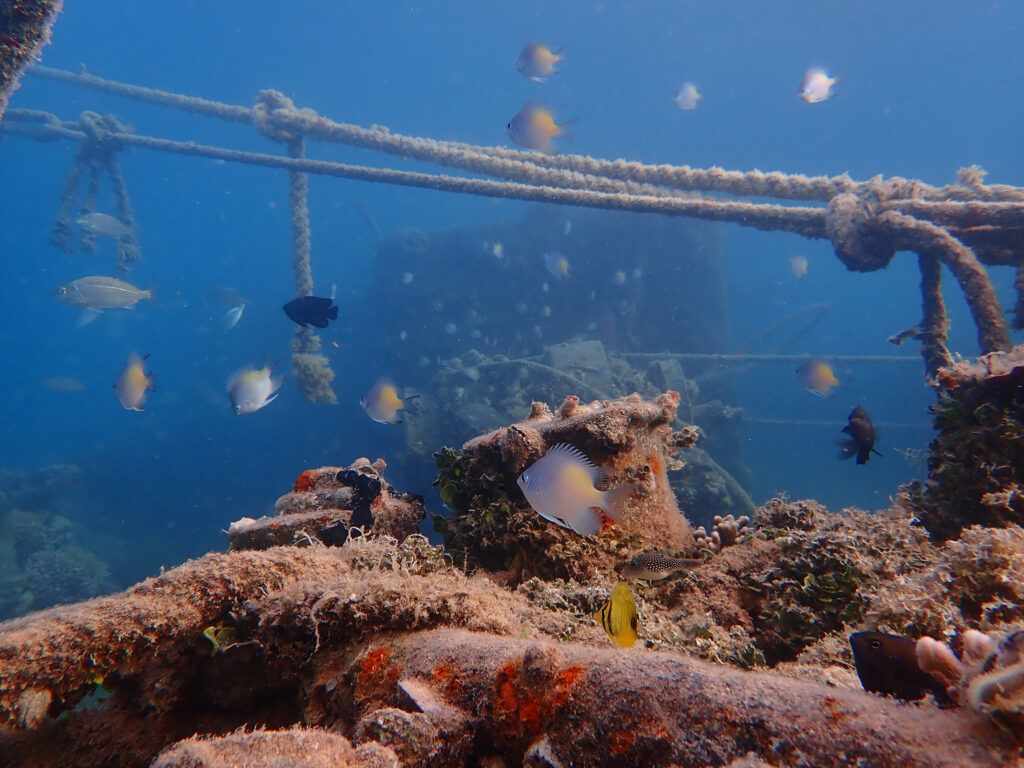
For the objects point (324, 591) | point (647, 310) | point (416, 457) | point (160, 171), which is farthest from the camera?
point (160, 171)

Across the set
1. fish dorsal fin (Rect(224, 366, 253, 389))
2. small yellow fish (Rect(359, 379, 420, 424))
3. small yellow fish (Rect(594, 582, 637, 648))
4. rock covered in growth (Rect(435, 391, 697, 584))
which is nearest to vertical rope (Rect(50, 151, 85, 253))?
fish dorsal fin (Rect(224, 366, 253, 389))

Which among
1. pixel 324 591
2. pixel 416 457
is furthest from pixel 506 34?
pixel 324 591

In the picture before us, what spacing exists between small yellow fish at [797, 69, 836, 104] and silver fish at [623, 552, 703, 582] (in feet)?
35.0

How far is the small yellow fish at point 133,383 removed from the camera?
5.88 meters

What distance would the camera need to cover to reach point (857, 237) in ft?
19.1

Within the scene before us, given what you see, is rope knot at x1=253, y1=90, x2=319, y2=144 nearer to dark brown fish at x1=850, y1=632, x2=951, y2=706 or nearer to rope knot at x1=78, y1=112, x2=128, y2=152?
rope knot at x1=78, y1=112, x2=128, y2=152

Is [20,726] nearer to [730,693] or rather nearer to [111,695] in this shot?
[111,695]

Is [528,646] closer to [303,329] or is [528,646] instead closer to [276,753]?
[276,753]

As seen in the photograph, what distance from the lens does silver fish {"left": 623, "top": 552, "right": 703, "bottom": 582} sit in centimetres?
248

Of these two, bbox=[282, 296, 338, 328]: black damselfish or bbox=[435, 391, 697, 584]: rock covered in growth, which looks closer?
bbox=[435, 391, 697, 584]: rock covered in growth

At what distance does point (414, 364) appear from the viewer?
2241 cm

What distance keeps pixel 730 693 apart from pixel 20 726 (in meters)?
2.41

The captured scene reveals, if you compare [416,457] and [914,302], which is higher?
[914,302]

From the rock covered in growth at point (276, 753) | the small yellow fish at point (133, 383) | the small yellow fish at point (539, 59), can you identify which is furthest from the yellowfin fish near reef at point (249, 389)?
the small yellow fish at point (539, 59)
